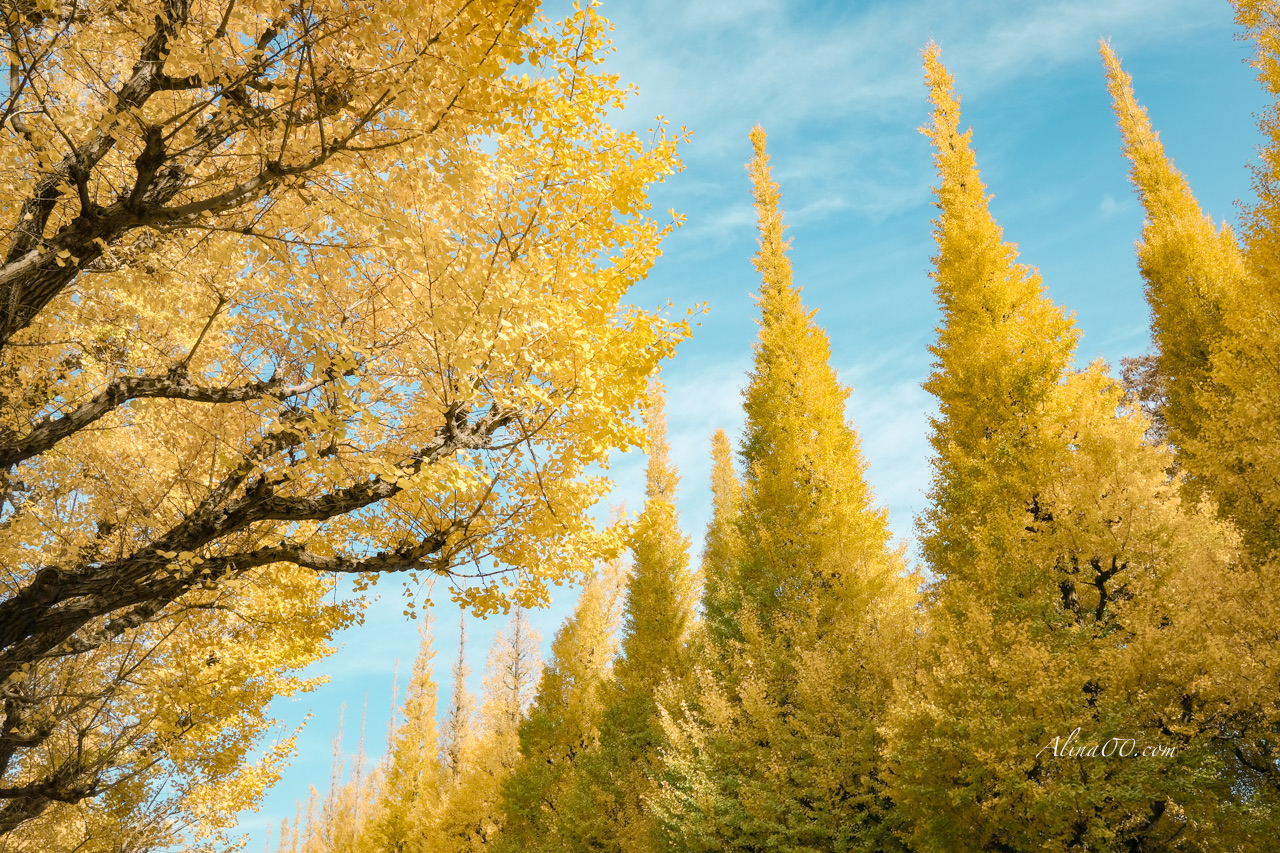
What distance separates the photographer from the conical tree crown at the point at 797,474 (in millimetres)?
12273

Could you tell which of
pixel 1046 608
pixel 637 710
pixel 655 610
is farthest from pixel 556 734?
pixel 1046 608

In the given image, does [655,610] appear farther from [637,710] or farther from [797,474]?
[797,474]

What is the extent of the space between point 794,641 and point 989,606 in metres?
3.52

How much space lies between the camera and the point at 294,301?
16.4 feet

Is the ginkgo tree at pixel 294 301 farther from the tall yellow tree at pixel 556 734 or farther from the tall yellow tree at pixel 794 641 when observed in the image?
the tall yellow tree at pixel 556 734

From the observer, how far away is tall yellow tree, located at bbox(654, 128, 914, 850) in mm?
9609

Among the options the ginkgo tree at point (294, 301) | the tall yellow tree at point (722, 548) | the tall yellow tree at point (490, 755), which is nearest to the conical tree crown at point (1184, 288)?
the tall yellow tree at point (722, 548)

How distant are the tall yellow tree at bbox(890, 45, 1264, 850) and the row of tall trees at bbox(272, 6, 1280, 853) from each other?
0.13 ft

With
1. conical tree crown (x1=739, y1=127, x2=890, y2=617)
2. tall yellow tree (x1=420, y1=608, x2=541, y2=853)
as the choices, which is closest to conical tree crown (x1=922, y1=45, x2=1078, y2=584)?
conical tree crown (x1=739, y1=127, x2=890, y2=617)

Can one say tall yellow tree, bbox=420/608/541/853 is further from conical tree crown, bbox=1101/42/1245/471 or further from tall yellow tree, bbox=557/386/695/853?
conical tree crown, bbox=1101/42/1245/471

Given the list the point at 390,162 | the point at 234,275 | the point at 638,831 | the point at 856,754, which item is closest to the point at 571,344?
the point at 390,162

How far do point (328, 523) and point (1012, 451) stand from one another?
9.76 m

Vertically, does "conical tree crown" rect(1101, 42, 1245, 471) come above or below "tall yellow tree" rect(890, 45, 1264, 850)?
above

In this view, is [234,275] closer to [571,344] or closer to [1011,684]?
[571,344]
